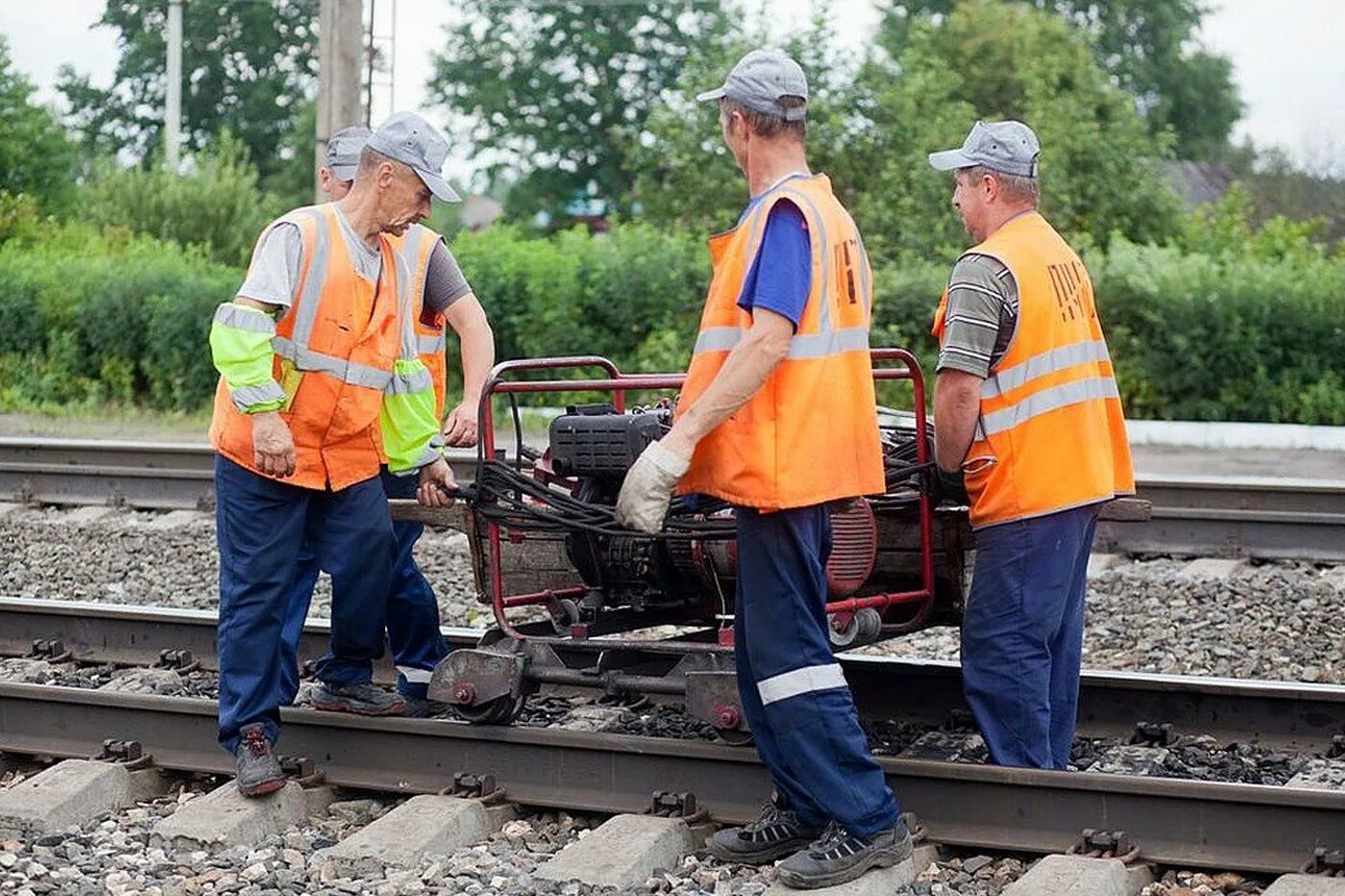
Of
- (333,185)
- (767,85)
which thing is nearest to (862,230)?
(333,185)

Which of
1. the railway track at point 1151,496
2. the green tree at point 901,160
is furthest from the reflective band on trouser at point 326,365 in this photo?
the green tree at point 901,160

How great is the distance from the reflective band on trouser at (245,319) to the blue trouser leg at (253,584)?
0.53 m

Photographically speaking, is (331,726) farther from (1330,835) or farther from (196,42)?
(196,42)

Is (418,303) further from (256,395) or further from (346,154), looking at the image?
(256,395)

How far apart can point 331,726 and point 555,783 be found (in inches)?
31.7

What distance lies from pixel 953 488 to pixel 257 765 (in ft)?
7.37

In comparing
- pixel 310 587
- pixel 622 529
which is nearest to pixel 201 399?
pixel 310 587

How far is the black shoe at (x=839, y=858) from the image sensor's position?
4.88 meters

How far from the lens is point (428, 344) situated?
686 cm

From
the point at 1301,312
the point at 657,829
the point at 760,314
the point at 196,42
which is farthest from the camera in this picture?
the point at 196,42

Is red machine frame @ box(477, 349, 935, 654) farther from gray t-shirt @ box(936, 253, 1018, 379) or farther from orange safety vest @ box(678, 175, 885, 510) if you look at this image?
orange safety vest @ box(678, 175, 885, 510)

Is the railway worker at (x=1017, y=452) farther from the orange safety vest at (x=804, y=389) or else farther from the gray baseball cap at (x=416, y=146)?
the gray baseball cap at (x=416, y=146)

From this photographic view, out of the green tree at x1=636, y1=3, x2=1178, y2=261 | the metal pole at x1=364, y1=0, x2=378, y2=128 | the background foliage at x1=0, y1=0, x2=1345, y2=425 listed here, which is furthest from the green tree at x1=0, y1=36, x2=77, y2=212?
the metal pole at x1=364, y1=0, x2=378, y2=128

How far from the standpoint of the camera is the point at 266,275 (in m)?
5.58
